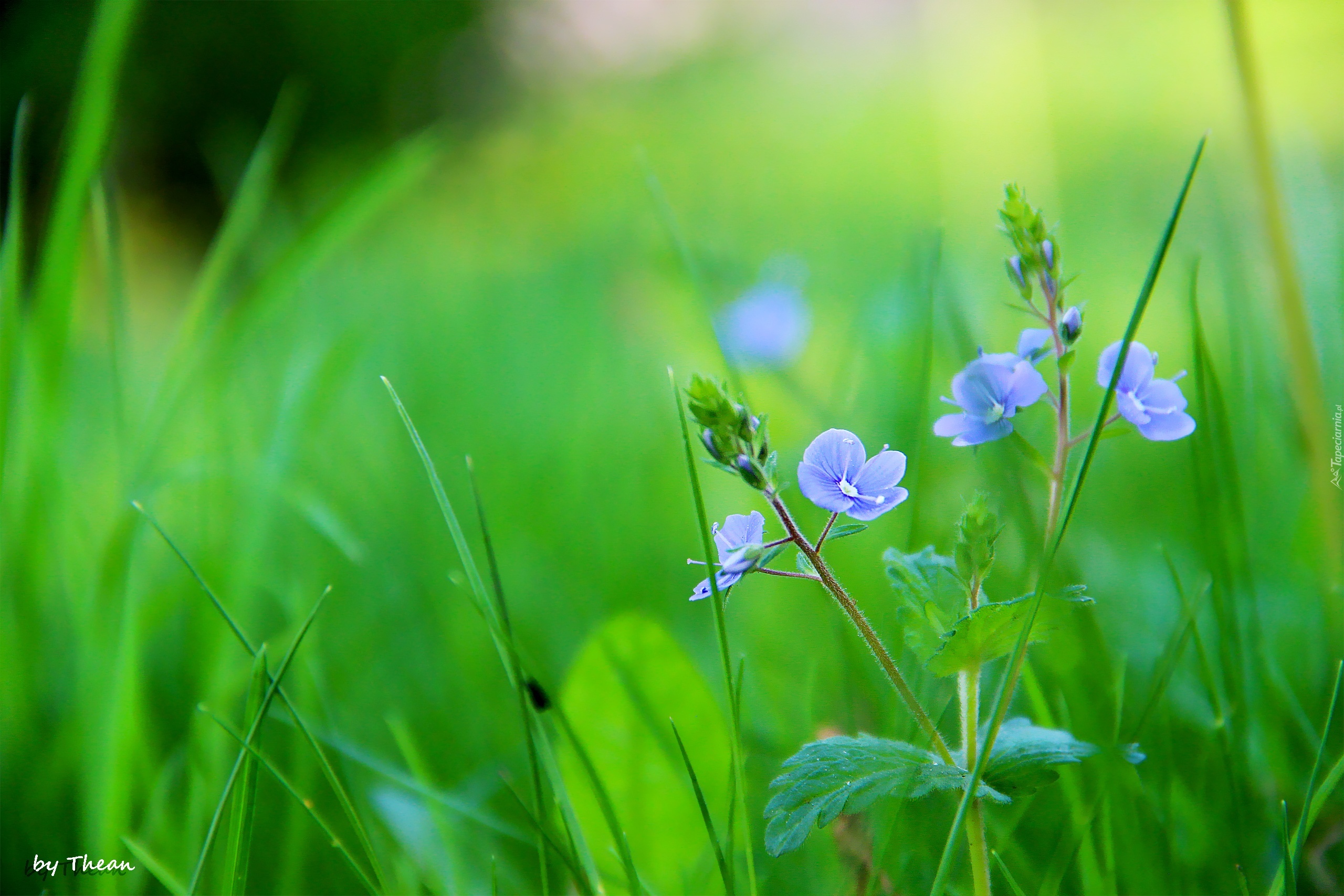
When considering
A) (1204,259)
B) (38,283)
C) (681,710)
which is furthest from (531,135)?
(681,710)

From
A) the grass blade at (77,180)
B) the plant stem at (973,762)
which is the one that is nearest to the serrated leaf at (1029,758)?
the plant stem at (973,762)

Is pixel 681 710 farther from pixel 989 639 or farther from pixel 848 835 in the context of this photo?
pixel 989 639

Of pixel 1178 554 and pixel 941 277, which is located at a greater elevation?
pixel 941 277

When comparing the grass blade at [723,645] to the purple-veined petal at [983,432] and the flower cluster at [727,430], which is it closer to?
the flower cluster at [727,430]

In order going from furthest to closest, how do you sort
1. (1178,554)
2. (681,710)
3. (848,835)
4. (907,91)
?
(907,91)
(1178,554)
(681,710)
(848,835)

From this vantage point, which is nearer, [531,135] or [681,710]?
[681,710]

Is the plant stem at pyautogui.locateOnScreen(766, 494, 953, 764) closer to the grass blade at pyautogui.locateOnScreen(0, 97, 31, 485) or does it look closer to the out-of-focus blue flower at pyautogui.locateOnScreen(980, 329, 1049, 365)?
the out-of-focus blue flower at pyautogui.locateOnScreen(980, 329, 1049, 365)

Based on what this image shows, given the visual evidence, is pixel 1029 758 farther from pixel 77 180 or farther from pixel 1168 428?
pixel 77 180

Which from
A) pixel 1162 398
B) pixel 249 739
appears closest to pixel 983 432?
pixel 1162 398
